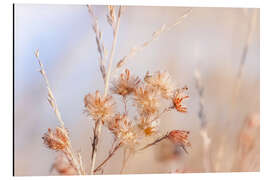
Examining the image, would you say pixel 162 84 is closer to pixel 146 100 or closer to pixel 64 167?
pixel 146 100

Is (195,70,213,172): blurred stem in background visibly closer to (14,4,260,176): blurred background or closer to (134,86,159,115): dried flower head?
(14,4,260,176): blurred background

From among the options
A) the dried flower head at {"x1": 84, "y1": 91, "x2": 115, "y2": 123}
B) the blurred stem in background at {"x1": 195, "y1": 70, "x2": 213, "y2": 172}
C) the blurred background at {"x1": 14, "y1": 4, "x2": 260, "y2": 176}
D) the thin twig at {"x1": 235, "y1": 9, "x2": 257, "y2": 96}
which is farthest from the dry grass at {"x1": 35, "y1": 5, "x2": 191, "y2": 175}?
the thin twig at {"x1": 235, "y1": 9, "x2": 257, "y2": 96}

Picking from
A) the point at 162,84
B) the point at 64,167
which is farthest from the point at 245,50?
the point at 64,167

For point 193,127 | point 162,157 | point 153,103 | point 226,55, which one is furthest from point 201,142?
point 153,103

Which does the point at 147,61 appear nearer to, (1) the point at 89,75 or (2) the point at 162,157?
(1) the point at 89,75
